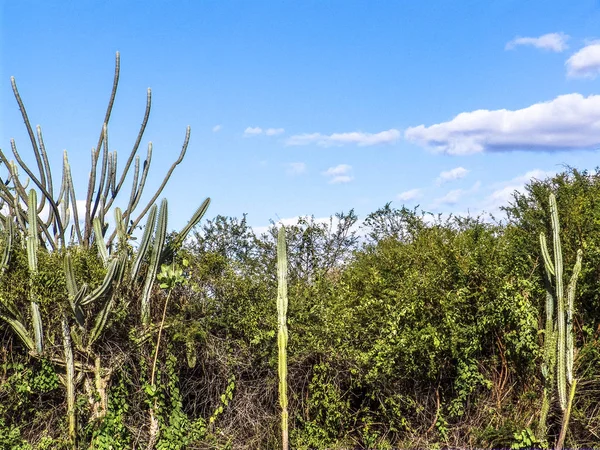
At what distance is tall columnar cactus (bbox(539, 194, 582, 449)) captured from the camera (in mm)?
8438

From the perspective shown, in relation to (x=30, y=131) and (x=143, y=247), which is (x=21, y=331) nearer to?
(x=143, y=247)

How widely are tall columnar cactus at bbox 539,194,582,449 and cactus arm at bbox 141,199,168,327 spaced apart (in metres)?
4.09

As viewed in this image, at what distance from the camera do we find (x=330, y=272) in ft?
33.5

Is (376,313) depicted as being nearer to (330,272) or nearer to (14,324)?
(330,272)

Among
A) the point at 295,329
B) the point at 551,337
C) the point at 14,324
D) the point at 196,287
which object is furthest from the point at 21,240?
the point at 551,337

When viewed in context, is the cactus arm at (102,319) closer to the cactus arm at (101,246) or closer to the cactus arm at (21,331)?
the cactus arm at (101,246)

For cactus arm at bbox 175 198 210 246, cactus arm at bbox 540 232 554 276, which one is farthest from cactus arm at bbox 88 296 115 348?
cactus arm at bbox 540 232 554 276

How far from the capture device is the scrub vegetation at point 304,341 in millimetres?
8312

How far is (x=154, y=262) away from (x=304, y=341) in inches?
74.5

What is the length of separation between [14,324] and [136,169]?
3.14m

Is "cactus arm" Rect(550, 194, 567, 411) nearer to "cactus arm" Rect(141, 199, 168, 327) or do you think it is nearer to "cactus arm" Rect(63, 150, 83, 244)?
"cactus arm" Rect(141, 199, 168, 327)

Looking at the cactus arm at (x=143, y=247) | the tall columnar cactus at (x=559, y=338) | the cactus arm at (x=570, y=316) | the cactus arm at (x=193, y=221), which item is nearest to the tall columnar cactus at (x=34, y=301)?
A: the cactus arm at (x=143, y=247)

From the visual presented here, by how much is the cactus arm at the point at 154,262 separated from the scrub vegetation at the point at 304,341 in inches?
0.8

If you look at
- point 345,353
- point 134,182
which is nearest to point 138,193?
point 134,182
